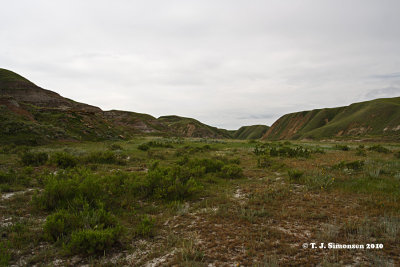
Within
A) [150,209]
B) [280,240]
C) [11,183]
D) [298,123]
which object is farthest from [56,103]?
[298,123]

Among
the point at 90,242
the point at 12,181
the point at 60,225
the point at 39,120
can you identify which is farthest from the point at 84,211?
the point at 39,120

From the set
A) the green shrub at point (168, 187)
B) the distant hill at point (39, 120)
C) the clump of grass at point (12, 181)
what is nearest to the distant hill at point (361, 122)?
the green shrub at point (168, 187)

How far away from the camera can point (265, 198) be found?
18.8 feet

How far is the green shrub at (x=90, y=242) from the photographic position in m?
3.14

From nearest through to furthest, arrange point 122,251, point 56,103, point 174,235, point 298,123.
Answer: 1. point 122,251
2. point 174,235
3. point 56,103
4. point 298,123

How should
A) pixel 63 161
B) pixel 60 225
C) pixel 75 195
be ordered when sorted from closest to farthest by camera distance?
pixel 60 225 → pixel 75 195 → pixel 63 161

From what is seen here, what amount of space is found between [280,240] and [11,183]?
8.74 metres

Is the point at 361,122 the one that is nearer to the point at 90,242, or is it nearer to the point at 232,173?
the point at 232,173

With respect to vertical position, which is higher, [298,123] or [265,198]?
[298,123]

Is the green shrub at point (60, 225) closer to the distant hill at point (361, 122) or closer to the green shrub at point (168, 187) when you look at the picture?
the green shrub at point (168, 187)

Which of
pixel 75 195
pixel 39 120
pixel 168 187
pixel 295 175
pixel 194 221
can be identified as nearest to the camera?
pixel 194 221

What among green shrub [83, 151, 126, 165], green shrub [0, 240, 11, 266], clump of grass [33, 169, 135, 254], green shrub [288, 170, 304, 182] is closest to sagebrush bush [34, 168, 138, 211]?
clump of grass [33, 169, 135, 254]

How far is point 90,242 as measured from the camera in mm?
3158

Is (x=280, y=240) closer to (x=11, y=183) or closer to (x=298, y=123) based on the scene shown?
(x=11, y=183)
